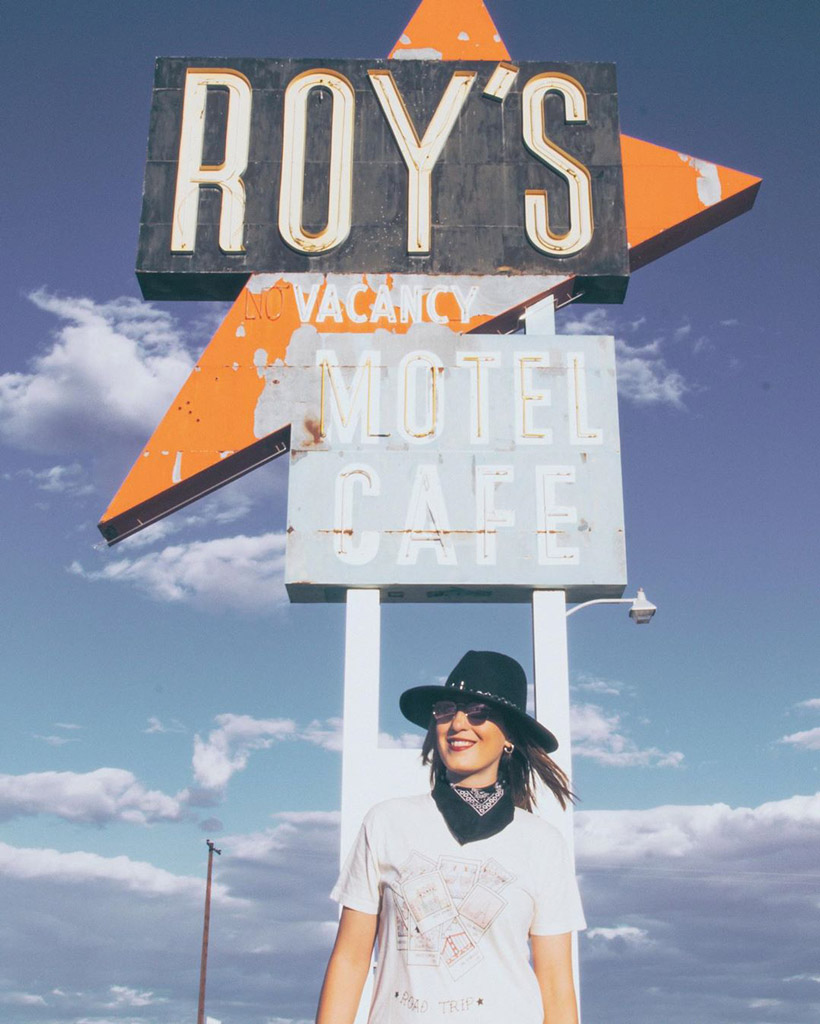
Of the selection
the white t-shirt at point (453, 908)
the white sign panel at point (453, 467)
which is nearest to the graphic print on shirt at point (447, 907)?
the white t-shirt at point (453, 908)

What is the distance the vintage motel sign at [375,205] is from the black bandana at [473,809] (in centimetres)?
919

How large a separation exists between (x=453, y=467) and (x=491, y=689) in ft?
28.0

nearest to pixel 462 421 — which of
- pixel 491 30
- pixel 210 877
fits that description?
pixel 491 30

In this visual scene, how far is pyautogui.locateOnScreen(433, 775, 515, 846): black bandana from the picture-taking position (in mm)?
4266

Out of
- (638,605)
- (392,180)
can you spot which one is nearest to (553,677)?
(638,605)

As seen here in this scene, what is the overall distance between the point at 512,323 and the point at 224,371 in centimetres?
363

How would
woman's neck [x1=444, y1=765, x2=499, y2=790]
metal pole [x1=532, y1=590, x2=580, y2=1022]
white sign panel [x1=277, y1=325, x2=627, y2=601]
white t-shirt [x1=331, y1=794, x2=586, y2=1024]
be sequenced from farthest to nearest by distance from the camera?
1. white sign panel [x1=277, y1=325, x2=627, y2=601]
2. metal pole [x1=532, y1=590, x2=580, y2=1022]
3. woman's neck [x1=444, y1=765, x2=499, y2=790]
4. white t-shirt [x1=331, y1=794, x2=586, y2=1024]

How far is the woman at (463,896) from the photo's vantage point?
156 inches

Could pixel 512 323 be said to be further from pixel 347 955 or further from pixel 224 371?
pixel 347 955

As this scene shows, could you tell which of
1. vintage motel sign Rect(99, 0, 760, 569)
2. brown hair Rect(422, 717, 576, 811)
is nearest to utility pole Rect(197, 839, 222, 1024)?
vintage motel sign Rect(99, 0, 760, 569)

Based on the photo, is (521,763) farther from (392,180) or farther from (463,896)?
(392,180)

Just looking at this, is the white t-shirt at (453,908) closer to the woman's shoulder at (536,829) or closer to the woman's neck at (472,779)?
the woman's shoulder at (536,829)

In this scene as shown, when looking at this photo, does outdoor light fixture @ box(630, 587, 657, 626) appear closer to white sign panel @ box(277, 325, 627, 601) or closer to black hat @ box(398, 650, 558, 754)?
white sign panel @ box(277, 325, 627, 601)

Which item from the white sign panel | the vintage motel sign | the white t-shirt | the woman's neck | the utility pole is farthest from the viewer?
the utility pole
